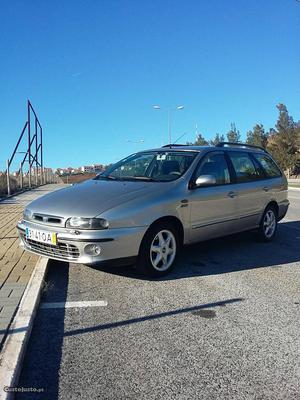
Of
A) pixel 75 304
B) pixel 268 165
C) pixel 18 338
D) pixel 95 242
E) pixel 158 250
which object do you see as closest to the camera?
pixel 18 338

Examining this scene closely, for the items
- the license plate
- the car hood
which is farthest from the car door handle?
the license plate

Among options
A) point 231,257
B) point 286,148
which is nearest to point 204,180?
point 231,257

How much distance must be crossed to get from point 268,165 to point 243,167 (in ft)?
3.69

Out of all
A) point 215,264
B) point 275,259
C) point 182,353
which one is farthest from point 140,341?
point 275,259

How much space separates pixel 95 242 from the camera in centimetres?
460

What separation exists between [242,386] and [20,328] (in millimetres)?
1743

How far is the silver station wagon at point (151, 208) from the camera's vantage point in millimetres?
4703

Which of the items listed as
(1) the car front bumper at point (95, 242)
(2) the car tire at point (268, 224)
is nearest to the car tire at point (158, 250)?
(1) the car front bumper at point (95, 242)

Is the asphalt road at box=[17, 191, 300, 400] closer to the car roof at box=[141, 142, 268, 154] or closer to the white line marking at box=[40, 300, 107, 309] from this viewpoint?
the white line marking at box=[40, 300, 107, 309]

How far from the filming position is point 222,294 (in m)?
4.66

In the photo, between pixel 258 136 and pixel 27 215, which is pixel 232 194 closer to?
pixel 27 215

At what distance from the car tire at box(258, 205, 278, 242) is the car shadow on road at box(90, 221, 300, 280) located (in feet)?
0.41

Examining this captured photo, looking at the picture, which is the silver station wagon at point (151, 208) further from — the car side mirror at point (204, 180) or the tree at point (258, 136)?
the tree at point (258, 136)

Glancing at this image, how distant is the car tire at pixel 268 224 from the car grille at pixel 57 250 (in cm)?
386
